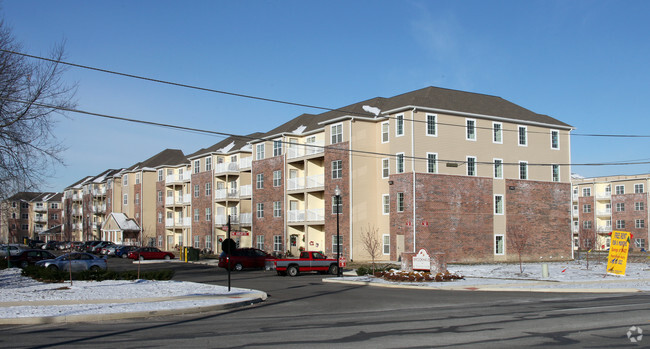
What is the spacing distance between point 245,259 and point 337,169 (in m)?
Answer: 11.4

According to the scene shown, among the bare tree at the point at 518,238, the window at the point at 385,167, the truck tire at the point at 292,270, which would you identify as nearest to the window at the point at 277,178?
the window at the point at 385,167

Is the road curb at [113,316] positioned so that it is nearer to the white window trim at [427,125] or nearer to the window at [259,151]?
the white window trim at [427,125]

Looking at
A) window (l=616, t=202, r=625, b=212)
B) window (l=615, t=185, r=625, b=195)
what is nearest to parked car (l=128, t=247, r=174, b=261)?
window (l=616, t=202, r=625, b=212)

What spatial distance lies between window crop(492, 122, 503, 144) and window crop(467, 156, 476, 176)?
287 centimetres

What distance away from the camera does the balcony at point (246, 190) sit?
60.3 metres

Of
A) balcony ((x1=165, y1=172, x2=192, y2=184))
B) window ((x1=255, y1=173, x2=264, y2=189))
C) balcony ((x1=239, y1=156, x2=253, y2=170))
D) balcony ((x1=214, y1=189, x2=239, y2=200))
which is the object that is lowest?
balcony ((x1=214, y1=189, x2=239, y2=200))

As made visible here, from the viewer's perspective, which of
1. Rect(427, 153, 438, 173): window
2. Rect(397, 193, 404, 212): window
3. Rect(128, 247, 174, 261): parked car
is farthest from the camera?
Rect(128, 247, 174, 261): parked car

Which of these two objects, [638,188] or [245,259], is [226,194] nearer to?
[245,259]

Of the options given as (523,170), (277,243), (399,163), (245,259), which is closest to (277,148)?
(277,243)

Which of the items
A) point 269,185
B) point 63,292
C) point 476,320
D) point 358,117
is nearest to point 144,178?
point 269,185

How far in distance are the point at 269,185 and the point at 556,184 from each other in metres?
25.4

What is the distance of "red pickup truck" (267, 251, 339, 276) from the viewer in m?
34.4

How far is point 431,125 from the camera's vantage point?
4406 cm

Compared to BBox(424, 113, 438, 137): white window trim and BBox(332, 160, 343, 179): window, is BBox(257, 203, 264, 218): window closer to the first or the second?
BBox(332, 160, 343, 179): window
